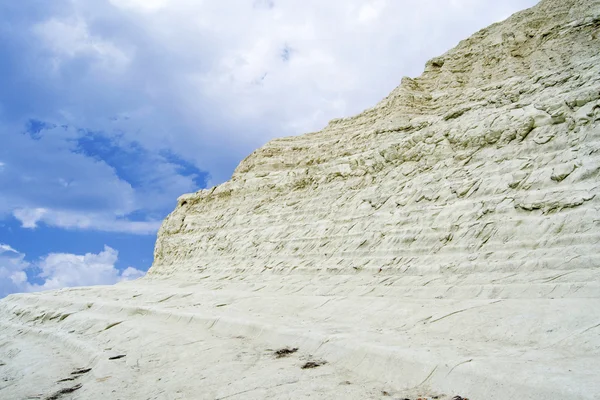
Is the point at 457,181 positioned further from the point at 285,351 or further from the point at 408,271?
the point at 285,351

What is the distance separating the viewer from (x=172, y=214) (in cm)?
2909

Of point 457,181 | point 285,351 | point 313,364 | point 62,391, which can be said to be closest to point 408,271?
point 457,181

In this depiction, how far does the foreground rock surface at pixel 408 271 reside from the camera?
5863 mm

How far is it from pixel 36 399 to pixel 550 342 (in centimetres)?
821

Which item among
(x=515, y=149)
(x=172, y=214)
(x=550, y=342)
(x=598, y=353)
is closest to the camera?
(x=598, y=353)

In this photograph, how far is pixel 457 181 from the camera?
41.9 ft

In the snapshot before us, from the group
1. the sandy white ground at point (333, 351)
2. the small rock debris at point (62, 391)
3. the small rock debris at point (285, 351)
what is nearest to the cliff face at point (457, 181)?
the sandy white ground at point (333, 351)

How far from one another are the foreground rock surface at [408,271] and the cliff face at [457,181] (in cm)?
6

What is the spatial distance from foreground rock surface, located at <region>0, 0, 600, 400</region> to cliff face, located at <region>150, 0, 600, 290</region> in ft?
0.20

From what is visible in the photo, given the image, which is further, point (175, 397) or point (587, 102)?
point (587, 102)

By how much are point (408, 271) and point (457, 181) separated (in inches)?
136

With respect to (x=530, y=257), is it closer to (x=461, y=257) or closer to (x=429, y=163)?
(x=461, y=257)

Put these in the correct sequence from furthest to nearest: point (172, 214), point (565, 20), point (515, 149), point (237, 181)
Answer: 1. point (172, 214)
2. point (237, 181)
3. point (565, 20)
4. point (515, 149)

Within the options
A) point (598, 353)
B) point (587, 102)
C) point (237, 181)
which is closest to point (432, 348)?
point (598, 353)
